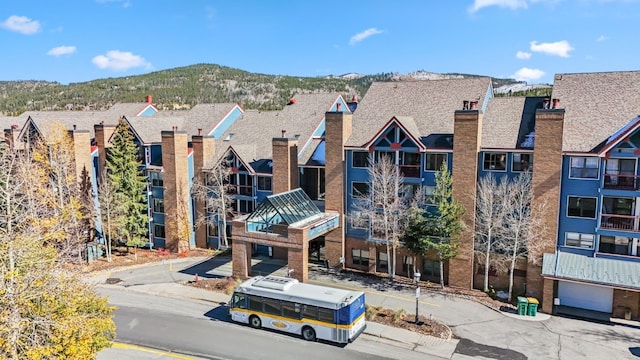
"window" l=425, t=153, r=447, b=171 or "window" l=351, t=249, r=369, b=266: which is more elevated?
"window" l=425, t=153, r=447, b=171

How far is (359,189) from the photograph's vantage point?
38.1 m

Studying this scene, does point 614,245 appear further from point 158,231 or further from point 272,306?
point 158,231

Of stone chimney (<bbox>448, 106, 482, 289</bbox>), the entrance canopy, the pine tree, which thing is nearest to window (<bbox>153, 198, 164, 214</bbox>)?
the entrance canopy

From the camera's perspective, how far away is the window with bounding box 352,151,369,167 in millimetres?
37500

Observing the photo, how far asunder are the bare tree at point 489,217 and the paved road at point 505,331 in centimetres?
350

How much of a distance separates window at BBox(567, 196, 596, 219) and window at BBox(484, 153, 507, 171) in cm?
484

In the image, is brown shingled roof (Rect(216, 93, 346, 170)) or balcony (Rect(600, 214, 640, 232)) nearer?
balcony (Rect(600, 214, 640, 232))

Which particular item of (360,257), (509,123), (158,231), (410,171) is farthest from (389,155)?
(158,231)

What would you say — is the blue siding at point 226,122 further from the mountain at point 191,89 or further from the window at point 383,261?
the mountain at point 191,89

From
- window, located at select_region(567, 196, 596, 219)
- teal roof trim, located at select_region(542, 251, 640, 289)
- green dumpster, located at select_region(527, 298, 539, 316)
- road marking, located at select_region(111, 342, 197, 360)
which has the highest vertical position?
window, located at select_region(567, 196, 596, 219)

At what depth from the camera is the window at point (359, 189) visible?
124 ft

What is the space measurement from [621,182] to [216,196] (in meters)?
32.7

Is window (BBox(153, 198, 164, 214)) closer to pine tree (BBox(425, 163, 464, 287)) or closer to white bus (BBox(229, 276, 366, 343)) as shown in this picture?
white bus (BBox(229, 276, 366, 343))

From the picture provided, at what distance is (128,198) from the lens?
4425cm
